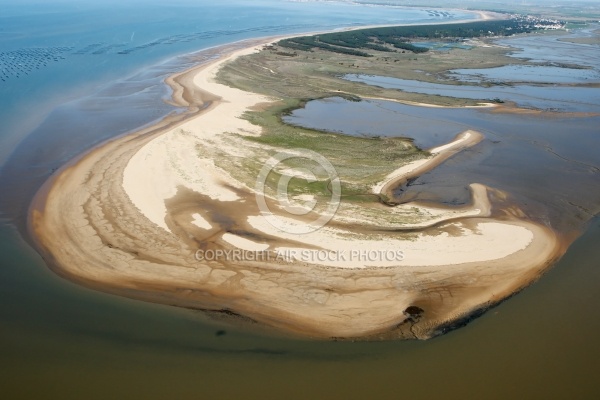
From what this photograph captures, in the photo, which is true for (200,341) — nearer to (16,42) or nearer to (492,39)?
(16,42)

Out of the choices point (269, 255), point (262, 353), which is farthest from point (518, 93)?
point (262, 353)

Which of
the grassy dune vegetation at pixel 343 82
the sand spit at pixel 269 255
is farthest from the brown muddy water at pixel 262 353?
the grassy dune vegetation at pixel 343 82

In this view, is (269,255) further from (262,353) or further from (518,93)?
(518,93)

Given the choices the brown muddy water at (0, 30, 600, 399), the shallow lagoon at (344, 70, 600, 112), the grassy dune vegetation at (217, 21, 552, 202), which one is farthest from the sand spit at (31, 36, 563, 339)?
the shallow lagoon at (344, 70, 600, 112)

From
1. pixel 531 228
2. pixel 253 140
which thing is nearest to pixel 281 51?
pixel 253 140

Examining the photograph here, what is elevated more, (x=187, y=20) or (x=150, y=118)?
(x=187, y=20)

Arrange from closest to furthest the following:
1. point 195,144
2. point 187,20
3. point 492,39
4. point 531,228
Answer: point 531,228
point 195,144
point 492,39
point 187,20

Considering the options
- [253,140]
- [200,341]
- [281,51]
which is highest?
[281,51]

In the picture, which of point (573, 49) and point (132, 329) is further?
point (573, 49)

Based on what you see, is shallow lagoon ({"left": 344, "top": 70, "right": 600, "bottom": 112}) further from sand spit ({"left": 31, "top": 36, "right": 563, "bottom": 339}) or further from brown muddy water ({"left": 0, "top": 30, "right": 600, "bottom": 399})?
brown muddy water ({"left": 0, "top": 30, "right": 600, "bottom": 399})

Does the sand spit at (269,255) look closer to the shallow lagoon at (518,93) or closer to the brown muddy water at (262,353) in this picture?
the brown muddy water at (262,353)
